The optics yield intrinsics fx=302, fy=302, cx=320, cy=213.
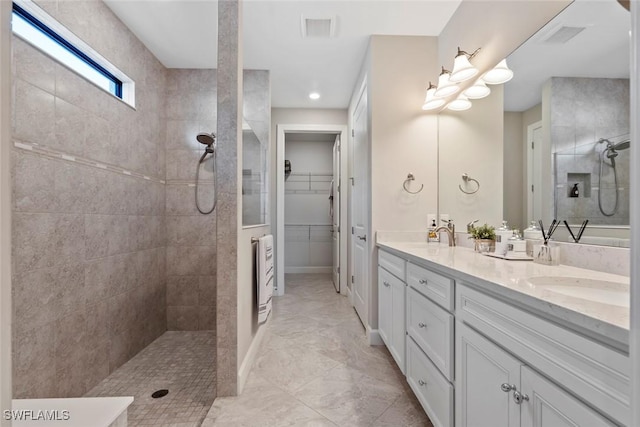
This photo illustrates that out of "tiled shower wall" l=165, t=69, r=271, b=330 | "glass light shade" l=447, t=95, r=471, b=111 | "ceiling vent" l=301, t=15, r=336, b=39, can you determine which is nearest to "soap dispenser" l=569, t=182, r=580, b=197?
"glass light shade" l=447, t=95, r=471, b=111

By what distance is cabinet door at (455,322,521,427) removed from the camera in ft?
2.93

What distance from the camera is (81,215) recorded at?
1.84 meters

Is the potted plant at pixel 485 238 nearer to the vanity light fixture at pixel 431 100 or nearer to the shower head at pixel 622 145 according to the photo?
the shower head at pixel 622 145

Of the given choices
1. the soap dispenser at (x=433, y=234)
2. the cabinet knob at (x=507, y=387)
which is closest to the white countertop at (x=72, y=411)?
the cabinet knob at (x=507, y=387)

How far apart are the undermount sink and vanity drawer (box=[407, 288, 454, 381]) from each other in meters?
0.37

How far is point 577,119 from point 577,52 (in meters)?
0.30

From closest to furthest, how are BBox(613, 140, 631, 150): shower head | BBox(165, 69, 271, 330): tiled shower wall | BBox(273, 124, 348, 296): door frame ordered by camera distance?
BBox(613, 140, 631, 150): shower head < BBox(165, 69, 271, 330): tiled shower wall < BBox(273, 124, 348, 296): door frame

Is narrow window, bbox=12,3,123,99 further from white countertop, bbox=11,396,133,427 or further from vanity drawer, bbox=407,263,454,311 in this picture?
vanity drawer, bbox=407,263,454,311

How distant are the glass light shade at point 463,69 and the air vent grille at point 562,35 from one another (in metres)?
0.48

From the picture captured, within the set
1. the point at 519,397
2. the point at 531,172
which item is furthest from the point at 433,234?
the point at 519,397

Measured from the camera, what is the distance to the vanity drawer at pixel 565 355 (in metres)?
0.59

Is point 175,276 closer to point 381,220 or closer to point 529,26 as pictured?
point 381,220

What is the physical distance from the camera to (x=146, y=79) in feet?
8.48

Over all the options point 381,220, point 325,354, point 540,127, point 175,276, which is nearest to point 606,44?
point 540,127
